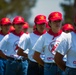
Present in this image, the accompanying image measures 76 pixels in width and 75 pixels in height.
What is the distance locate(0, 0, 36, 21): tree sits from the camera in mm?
44247

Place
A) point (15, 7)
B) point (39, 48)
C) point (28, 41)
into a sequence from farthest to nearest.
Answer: point (15, 7) → point (28, 41) → point (39, 48)

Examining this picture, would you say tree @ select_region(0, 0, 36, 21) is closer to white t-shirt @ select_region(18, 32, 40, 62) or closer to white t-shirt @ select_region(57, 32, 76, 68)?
white t-shirt @ select_region(18, 32, 40, 62)

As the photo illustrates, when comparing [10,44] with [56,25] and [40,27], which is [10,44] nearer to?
[40,27]

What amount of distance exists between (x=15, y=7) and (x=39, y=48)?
37861 mm

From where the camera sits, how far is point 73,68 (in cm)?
765

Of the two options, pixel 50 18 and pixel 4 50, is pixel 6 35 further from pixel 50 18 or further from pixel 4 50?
pixel 50 18

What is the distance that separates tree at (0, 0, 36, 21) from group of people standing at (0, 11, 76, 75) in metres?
32.1

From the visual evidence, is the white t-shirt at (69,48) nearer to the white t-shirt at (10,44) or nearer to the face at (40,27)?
the face at (40,27)

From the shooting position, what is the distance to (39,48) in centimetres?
855

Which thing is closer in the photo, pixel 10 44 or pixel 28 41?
pixel 28 41

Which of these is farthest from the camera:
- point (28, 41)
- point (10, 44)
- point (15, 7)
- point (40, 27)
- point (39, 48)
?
point (15, 7)

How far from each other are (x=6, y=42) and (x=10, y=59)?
380mm

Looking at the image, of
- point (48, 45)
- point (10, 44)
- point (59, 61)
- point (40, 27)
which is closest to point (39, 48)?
point (48, 45)

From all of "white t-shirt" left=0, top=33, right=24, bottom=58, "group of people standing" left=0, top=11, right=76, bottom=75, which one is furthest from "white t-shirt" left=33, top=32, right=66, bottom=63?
"white t-shirt" left=0, top=33, right=24, bottom=58
